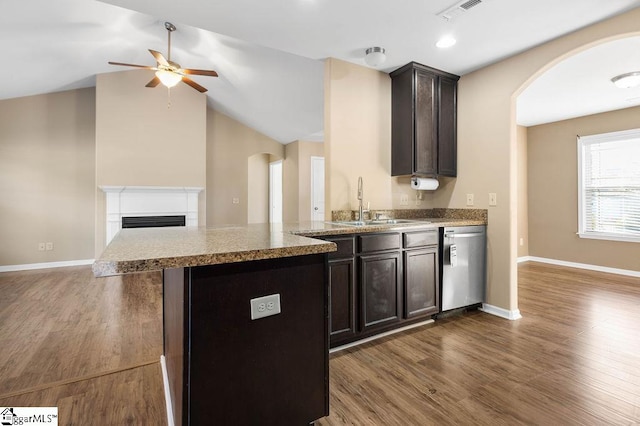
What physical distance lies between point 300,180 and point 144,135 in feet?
10.2

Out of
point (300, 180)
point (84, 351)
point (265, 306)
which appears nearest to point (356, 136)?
point (265, 306)

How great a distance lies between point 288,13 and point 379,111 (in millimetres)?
1367

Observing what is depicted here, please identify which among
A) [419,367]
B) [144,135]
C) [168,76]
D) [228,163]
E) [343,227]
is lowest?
[419,367]

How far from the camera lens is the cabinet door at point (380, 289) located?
2389mm

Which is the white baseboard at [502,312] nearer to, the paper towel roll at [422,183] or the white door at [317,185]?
the paper towel roll at [422,183]

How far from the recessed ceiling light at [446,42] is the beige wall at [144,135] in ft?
15.2

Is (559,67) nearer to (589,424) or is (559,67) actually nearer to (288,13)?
(288,13)

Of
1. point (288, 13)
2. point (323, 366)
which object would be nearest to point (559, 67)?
point (288, 13)

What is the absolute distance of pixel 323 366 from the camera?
1401mm

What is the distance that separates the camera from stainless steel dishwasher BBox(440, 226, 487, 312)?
2.87 metres

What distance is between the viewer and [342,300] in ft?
7.50

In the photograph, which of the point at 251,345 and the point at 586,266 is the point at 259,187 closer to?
the point at 586,266

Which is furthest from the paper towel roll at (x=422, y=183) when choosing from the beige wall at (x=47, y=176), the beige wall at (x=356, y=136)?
the beige wall at (x=47, y=176)
